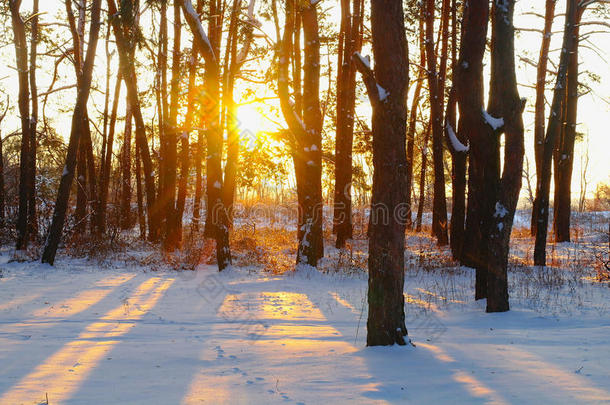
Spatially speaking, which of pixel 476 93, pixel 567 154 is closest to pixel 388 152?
pixel 476 93

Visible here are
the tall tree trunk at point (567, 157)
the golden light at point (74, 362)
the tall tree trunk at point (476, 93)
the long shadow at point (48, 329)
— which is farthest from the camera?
the tall tree trunk at point (567, 157)

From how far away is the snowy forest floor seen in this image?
346 centimetres

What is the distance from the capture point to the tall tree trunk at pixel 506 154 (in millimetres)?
6426

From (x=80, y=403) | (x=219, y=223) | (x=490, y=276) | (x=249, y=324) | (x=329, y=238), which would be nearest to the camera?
(x=80, y=403)

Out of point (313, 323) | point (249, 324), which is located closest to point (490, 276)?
point (313, 323)

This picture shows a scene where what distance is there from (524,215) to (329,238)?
35038mm

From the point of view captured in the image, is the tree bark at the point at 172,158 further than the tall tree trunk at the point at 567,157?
No

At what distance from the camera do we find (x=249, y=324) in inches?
236

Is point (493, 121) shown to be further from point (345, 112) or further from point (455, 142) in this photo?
point (345, 112)

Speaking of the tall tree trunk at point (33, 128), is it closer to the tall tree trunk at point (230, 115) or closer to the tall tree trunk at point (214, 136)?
the tall tree trunk at point (230, 115)

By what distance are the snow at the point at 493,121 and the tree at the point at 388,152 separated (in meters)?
2.70

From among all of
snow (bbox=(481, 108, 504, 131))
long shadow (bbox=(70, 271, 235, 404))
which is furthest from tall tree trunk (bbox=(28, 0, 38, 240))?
snow (bbox=(481, 108, 504, 131))

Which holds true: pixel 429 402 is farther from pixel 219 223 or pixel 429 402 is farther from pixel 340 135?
pixel 340 135

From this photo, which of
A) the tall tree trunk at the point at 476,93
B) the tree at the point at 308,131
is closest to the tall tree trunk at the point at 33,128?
the tree at the point at 308,131
